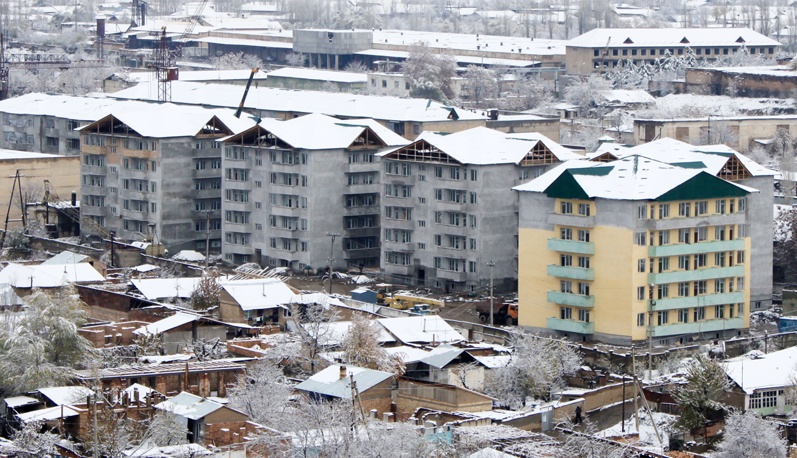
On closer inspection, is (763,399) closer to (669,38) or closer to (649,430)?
(649,430)

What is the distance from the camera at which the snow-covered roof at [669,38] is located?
4080 inches

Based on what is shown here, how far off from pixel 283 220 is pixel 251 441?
78.0 feet

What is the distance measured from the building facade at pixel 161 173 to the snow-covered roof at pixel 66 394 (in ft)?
74.6

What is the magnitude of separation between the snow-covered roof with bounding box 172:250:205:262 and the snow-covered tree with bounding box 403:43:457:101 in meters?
37.9

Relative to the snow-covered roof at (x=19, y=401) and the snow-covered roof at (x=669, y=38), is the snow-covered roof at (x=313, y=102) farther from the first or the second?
the snow-covered roof at (x=19, y=401)

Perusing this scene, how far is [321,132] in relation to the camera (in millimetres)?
54844

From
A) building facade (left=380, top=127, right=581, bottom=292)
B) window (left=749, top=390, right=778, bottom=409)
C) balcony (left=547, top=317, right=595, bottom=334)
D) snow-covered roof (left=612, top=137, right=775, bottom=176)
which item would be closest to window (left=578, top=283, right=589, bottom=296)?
balcony (left=547, top=317, right=595, bottom=334)

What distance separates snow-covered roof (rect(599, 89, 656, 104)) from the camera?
90688 millimetres

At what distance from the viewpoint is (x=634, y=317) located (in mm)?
42719

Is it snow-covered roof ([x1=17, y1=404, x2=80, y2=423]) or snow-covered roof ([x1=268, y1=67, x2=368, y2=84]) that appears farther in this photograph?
snow-covered roof ([x1=268, y1=67, x2=368, y2=84])

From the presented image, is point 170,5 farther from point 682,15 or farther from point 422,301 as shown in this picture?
point 422,301

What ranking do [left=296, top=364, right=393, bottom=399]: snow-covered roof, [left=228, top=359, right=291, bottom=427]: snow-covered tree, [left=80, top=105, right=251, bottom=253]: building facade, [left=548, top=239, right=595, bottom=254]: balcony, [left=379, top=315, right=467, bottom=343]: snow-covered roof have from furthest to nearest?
[left=80, top=105, right=251, bottom=253]: building facade → [left=548, top=239, right=595, bottom=254]: balcony → [left=379, top=315, right=467, bottom=343]: snow-covered roof → [left=296, top=364, right=393, bottom=399]: snow-covered roof → [left=228, top=359, right=291, bottom=427]: snow-covered tree

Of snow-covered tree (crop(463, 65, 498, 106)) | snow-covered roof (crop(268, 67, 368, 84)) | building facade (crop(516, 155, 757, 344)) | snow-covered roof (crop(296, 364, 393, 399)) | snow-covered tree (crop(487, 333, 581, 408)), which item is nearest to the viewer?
snow-covered roof (crop(296, 364, 393, 399))

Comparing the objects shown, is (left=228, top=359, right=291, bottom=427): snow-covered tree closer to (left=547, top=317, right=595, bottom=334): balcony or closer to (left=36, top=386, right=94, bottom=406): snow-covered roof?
(left=36, top=386, right=94, bottom=406): snow-covered roof
